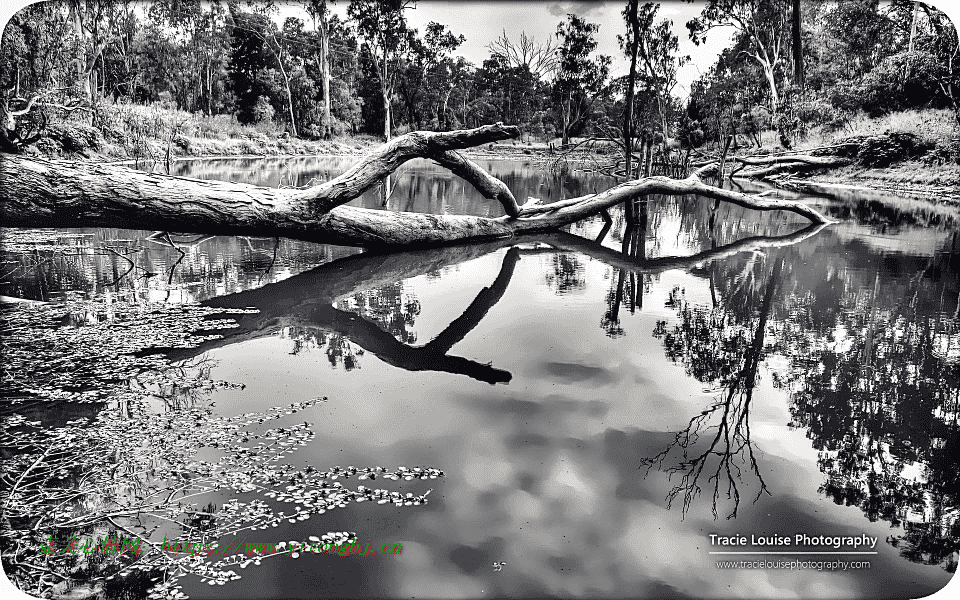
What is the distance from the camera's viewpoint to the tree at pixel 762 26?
20.2 m

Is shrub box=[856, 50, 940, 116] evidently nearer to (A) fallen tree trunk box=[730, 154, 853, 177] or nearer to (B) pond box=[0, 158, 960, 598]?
(A) fallen tree trunk box=[730, 154, 853, 177]

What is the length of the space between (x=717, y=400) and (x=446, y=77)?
1615cm

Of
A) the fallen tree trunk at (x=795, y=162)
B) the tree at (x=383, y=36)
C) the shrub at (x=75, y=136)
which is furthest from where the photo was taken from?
the tree at (x=383, y=36)

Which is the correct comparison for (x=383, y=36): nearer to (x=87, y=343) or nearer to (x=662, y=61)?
(x=662, y=61)

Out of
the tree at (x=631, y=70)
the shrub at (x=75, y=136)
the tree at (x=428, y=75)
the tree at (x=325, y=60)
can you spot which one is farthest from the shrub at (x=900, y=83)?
the tree at (x=325, y=60)

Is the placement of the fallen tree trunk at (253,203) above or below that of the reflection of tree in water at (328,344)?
above

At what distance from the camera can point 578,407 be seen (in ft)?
10.3

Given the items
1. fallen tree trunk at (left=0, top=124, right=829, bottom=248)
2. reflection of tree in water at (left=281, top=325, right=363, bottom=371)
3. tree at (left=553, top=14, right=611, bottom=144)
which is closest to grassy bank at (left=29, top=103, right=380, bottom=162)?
fallen tree trunk at (left=0, top=124, right=829, bottom=248)

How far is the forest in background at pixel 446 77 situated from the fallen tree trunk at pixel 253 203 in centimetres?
149

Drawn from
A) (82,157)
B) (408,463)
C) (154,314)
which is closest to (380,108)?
(82,157)


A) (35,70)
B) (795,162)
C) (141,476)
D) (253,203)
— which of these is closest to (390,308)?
(253,203)

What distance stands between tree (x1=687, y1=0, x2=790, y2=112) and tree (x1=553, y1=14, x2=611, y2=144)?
25.6 ft

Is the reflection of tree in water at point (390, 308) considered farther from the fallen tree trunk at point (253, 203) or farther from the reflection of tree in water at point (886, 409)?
the reflection of tree in water at point (886, 409)

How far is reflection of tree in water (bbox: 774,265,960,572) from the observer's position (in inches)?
93.0
